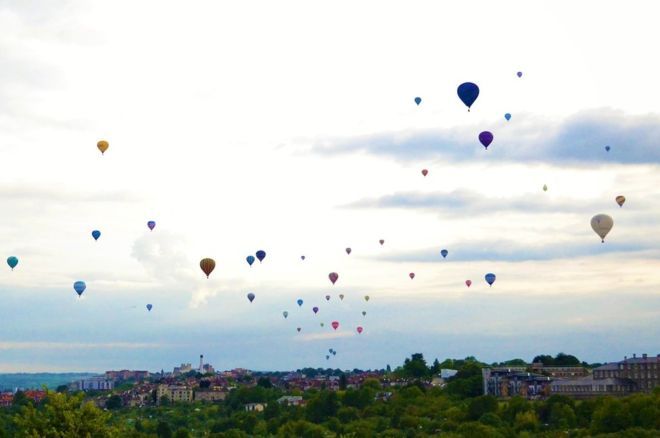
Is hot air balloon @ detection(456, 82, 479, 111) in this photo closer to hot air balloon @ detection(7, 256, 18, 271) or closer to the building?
hot air balloon @ detection(7, 256, 18, 271)

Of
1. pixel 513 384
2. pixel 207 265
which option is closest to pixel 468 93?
pixel 207 265

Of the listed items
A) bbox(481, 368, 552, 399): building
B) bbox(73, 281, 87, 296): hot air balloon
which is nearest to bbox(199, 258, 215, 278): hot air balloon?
bbox(73, 281, 87, 296): hot air balloon

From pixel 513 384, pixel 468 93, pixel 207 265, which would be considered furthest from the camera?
pixel 513 384

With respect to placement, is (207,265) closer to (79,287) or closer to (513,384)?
(79,287)

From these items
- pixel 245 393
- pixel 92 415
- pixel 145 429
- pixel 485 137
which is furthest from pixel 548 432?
pixel 245 393

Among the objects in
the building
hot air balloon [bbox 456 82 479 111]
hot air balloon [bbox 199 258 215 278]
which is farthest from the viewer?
the building
